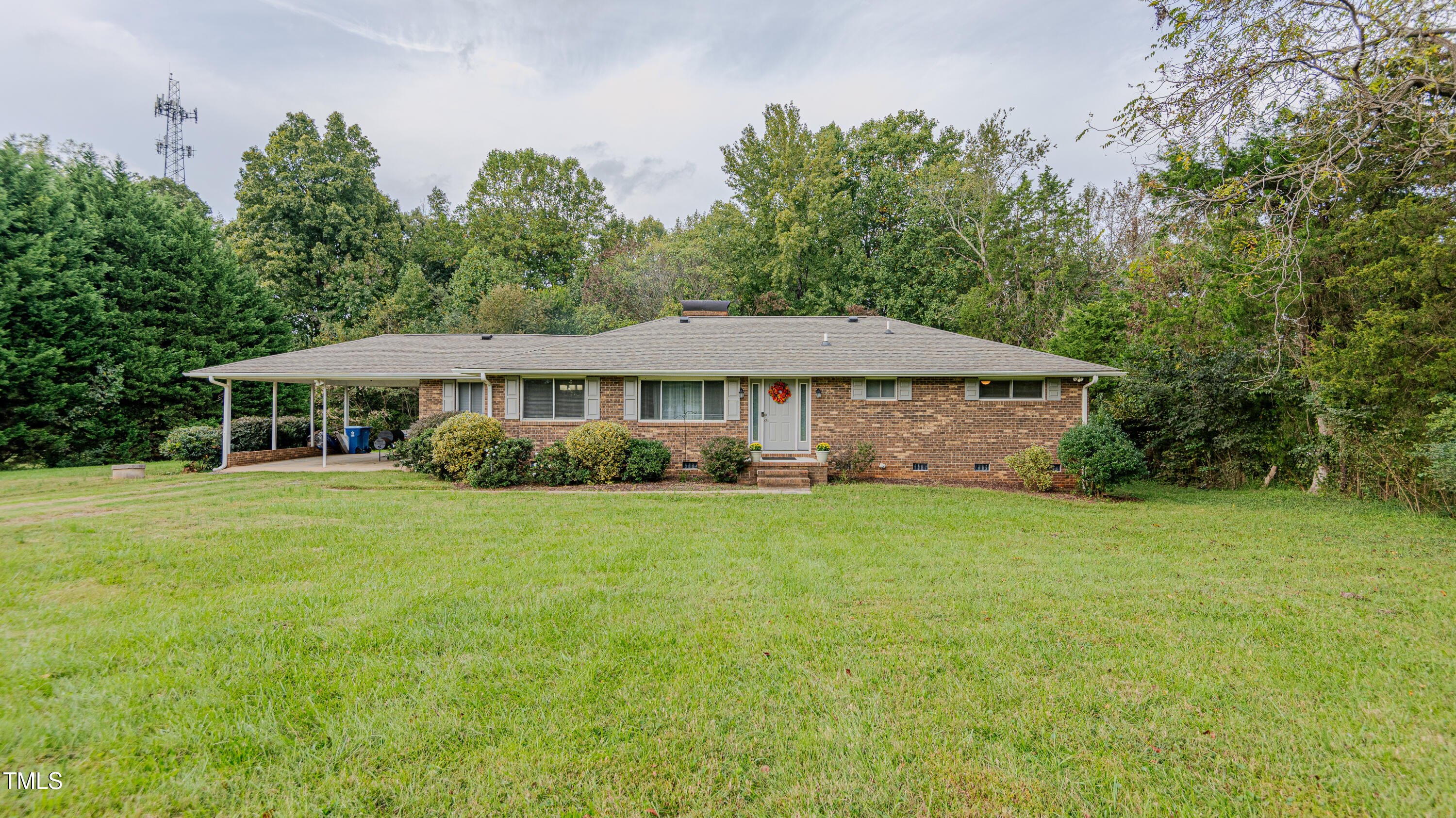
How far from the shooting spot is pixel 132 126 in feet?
84.8

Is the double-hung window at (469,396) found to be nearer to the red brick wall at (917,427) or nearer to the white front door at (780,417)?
the red brick wall at (917,427)

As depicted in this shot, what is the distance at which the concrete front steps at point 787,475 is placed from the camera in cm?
1121

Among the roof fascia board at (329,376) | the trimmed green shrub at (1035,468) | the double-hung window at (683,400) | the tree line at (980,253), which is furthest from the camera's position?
the roof fascia board at (329,376)

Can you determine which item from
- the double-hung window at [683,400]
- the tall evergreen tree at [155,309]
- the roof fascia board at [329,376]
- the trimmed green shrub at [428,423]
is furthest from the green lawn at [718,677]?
the tall evergreen tree at [155,309]

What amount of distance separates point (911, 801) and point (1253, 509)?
35.4 ft

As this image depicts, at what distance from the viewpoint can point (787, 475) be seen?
11.4m

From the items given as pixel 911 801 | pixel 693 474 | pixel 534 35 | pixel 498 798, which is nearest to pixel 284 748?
pixel 498 798

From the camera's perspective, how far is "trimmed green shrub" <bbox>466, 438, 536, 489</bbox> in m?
11.4

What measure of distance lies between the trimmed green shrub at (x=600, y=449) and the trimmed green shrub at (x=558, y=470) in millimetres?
121

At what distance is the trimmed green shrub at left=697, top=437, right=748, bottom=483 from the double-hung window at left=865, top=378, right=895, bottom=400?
3.26 metres

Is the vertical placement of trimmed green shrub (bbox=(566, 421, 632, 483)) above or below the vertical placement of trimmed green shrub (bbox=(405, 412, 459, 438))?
below

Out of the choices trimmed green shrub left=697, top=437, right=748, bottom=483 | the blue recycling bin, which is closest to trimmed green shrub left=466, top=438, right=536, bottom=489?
trimmed green shrub left=697, top=437, right=748, bottom=483

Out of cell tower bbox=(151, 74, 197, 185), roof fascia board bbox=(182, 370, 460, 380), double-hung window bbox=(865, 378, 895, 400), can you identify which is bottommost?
double-hung window bbox=(865, 378, 895, 400)

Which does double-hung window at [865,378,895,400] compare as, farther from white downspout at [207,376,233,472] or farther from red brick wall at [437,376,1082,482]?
white downspout at [207,376,233,472]
